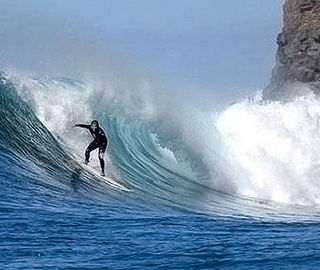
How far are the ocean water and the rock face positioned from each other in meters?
12.0

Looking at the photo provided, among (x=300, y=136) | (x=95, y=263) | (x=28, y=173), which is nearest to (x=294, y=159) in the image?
(x=300, y=136)

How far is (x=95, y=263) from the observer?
269 inches

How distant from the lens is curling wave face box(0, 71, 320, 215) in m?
14.9

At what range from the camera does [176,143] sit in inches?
845

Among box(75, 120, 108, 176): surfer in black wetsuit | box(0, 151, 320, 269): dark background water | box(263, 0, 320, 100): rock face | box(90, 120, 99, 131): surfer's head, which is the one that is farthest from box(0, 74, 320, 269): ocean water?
box(263, 0, 320, 100): rock face

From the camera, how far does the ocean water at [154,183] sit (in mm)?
7344

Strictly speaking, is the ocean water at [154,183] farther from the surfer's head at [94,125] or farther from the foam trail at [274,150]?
the surfer's head at [94,125]

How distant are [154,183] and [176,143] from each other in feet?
19.1

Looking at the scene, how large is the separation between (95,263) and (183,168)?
41.8 feet

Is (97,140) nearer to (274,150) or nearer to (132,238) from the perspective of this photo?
(274,150)

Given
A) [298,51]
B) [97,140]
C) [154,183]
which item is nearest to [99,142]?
[97,140]

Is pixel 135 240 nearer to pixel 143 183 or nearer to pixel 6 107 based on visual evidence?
pixel 143 183

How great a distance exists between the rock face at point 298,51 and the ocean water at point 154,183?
1196 cm

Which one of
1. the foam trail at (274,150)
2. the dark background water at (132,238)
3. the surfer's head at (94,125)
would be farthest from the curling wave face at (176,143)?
the dark background water at (132,238)
